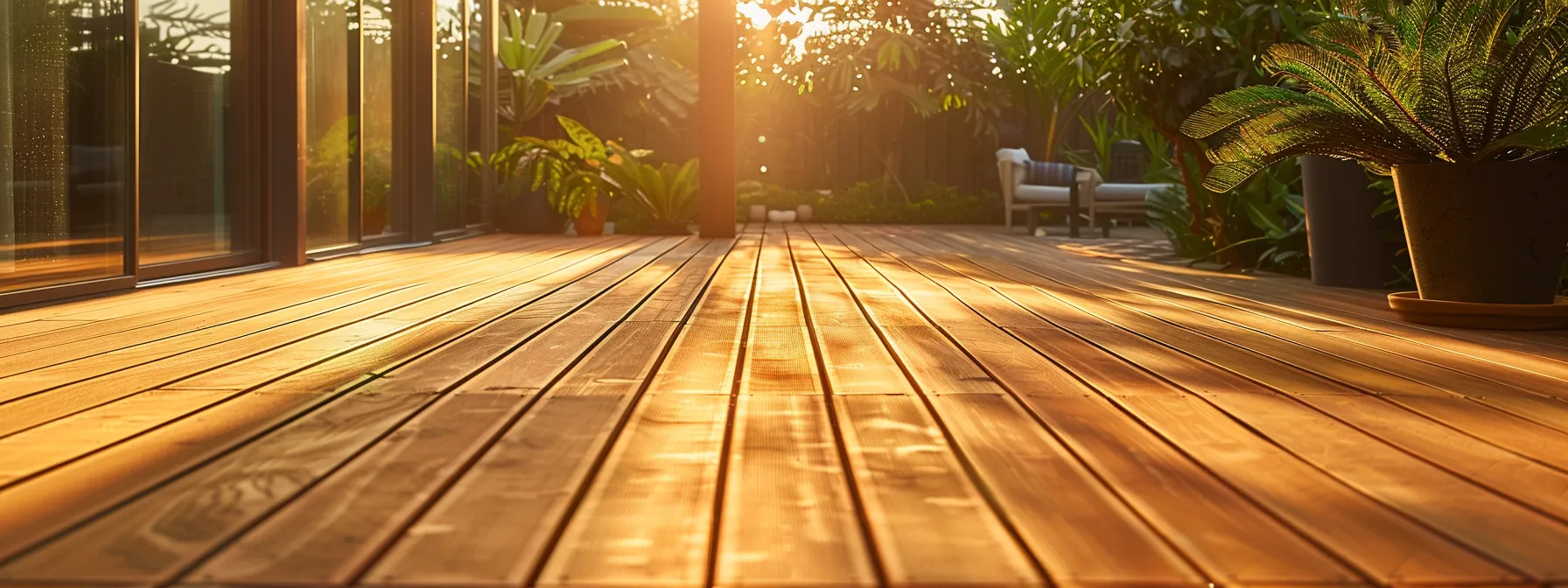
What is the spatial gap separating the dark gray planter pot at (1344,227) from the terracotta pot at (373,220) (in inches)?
168

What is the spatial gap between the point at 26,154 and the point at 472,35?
5.60m

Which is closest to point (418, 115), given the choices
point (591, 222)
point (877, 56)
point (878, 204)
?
point (591, 222)

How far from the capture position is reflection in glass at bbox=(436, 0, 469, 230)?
784 cm

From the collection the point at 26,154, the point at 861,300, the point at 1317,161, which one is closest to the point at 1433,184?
the point at 1317,161

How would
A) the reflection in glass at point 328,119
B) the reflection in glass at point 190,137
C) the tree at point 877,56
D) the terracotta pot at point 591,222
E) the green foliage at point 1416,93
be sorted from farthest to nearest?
the tree at point 877,56, the terracotta pot at point 591,222, the reflection in glass at point 328,119, the reflection in glass at point 190,137, the green foliage at point 1416,93

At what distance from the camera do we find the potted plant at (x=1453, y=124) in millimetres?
2977

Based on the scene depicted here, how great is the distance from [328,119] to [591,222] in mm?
3449

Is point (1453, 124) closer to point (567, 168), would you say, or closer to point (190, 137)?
point (190, 137)

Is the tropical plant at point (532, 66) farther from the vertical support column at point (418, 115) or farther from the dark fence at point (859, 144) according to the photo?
the dark fence at point (859, 144)

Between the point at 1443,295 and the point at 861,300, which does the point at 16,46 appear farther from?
the point at 1443,295

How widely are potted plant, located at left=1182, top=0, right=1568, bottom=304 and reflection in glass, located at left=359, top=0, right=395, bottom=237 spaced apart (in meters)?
4.44

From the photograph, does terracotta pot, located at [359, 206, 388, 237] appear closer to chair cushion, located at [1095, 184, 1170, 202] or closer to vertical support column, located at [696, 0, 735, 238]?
vertical support column, located at [696, 0, 735, 238]

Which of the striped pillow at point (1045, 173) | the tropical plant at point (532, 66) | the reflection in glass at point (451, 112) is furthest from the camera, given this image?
the striped pillow at point (1045, 173)

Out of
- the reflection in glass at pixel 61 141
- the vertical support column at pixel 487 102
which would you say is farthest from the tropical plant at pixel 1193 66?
the vertical support column at pixel 487 102
